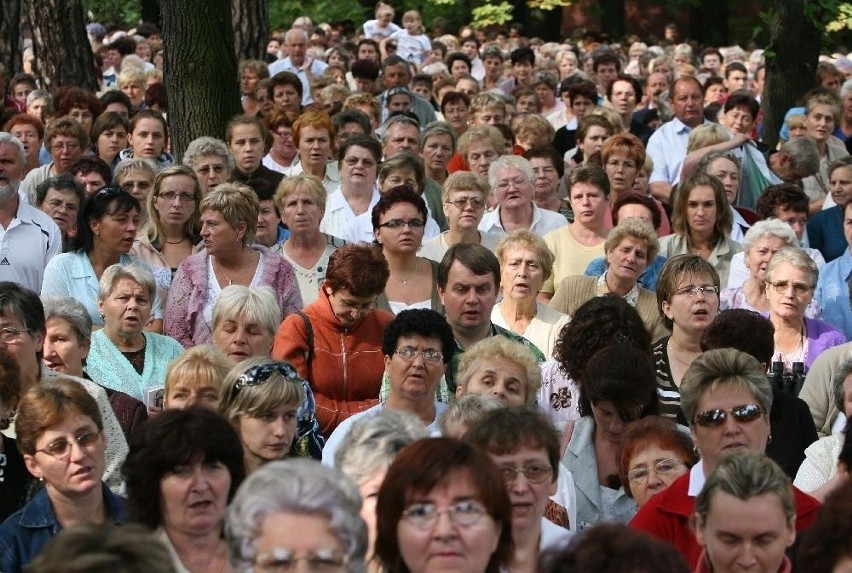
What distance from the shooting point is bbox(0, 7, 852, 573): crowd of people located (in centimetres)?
502

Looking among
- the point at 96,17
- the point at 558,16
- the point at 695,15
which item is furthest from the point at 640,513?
the point at 695,15

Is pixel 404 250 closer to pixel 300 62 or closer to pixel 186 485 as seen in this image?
pixel 186 485

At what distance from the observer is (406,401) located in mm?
7777

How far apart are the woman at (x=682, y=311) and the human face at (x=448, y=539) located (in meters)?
3.79

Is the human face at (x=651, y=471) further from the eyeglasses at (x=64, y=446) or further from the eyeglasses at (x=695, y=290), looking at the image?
the eyeglasses at (x=695, y=290)

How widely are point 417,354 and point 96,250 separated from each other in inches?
115

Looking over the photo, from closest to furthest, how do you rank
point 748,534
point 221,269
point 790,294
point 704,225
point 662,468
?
1. point 748,534
2. point 662,468
3. point 790,294
4. point 221,269
5. point 704,225

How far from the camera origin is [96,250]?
10.1m

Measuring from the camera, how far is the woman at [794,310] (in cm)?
963

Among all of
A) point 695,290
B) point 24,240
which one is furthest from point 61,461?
point 24,240

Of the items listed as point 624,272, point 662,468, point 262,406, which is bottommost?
point 624,272

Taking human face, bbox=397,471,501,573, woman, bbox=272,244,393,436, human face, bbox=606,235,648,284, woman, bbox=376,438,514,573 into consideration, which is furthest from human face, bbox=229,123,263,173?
human face, bbox=397,471,501,573

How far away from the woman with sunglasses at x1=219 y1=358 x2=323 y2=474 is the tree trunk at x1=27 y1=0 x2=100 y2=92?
12781 mm

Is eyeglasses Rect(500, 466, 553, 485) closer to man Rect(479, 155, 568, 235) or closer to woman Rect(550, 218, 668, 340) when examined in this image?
woman Rect(550, 218, 668, 340)
